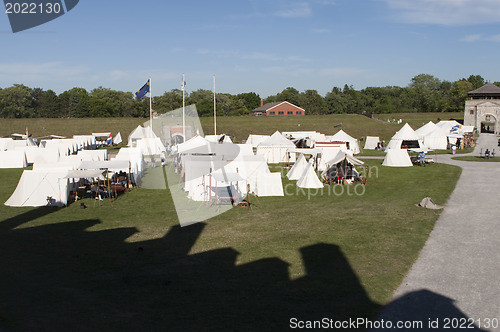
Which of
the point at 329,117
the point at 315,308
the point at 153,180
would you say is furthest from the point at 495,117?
the point at 315,308

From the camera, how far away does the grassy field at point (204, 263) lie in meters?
7.89

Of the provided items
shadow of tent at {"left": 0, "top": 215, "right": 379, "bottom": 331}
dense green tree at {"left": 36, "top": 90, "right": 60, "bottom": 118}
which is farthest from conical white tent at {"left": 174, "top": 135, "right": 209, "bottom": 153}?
dense green tree at {"left": 36, "top": 90, "right": 60, "bottom": 118}

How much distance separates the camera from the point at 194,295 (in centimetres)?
887

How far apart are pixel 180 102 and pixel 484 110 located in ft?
186

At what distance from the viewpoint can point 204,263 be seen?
36.1ft

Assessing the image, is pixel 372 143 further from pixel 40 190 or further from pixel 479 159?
pixel 40 190

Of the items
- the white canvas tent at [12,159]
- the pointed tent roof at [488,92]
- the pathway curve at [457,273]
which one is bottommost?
the pathway curve at [457,273]

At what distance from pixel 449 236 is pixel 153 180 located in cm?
1787

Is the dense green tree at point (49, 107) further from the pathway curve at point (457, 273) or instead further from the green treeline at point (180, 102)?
the pathway curve at point (457, 273)

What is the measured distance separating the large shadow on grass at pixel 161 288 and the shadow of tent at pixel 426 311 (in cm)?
41

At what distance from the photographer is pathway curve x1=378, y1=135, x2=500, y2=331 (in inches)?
316

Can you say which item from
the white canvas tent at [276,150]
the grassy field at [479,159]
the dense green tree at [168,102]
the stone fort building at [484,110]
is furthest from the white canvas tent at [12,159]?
the stone fort building at [484,110]
